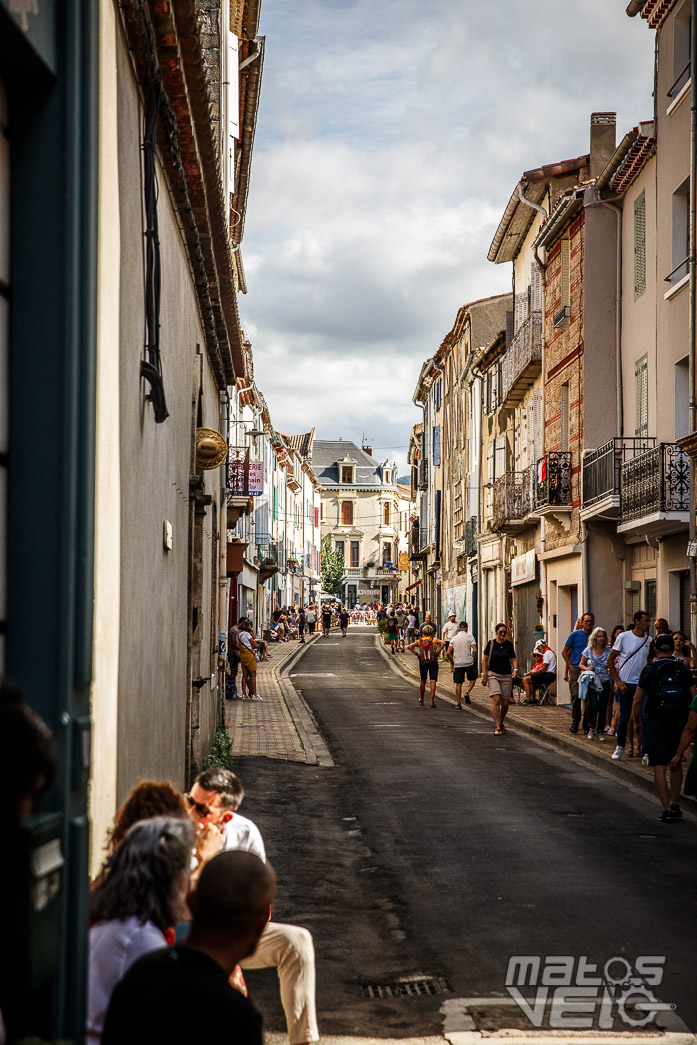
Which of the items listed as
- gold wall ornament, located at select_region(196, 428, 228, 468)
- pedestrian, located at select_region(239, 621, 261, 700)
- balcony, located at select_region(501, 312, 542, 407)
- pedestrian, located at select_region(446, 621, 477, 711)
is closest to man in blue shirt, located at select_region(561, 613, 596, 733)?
pedestrian, located at select_region(446, 621, 477, 711)

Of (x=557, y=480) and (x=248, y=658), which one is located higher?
(x=557, y=480)

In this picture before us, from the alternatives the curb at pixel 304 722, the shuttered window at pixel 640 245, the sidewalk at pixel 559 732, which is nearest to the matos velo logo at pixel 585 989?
the sidewalk at pixel 559 732

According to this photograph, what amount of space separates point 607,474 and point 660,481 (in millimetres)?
3353

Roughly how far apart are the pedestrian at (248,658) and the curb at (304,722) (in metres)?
0.78

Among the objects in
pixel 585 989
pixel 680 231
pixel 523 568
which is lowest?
pixel 585 989

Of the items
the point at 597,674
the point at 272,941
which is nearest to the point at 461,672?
the point at 597,674

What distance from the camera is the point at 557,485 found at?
24453mm

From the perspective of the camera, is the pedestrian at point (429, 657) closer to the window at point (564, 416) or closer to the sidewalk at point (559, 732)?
the sidewalk at point (559, 732)

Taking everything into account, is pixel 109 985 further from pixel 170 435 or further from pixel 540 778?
pixel 540 778

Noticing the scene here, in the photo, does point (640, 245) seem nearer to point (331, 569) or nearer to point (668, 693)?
point (668, 693)

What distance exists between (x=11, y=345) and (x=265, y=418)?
54.4m

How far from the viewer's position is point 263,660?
42.3 meters

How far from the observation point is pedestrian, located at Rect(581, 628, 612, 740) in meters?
17.4

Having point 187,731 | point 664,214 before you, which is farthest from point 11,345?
point 664,214
